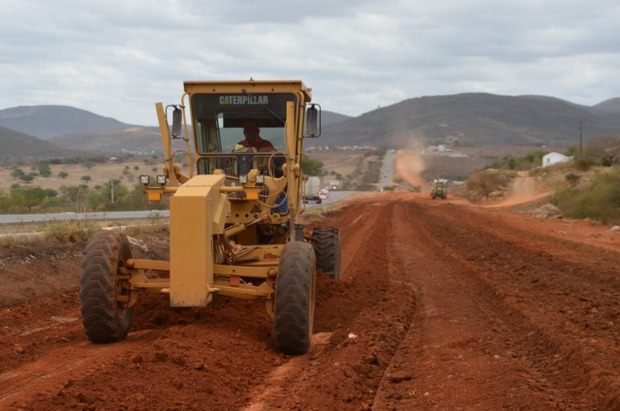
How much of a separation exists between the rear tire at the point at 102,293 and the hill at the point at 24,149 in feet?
397

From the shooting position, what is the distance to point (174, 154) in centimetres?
1084

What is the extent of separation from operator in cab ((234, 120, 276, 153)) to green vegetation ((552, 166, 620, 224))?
76.3 ft

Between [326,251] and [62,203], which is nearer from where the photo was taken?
[326,251]

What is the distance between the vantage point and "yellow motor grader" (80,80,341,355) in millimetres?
8406

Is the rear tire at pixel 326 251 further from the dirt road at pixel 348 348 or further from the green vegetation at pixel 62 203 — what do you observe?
the green vegetation at pixel 62 203

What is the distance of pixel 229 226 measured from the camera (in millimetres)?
10305

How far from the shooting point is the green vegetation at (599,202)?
32.8m

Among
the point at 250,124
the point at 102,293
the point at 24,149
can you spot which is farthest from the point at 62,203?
the point at 24,149

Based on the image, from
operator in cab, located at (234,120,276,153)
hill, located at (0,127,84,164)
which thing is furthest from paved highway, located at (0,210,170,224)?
hill, located at (0,127,84,164)

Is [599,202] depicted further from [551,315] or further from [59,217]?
[551,315]

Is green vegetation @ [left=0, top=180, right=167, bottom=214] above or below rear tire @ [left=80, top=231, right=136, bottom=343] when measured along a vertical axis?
below

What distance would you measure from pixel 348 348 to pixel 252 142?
13.2ft

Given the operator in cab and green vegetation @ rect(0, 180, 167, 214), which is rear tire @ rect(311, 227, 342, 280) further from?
green vegetation @ rect(0, 180, 167, 214)

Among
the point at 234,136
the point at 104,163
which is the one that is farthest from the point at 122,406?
the point at 104,163
